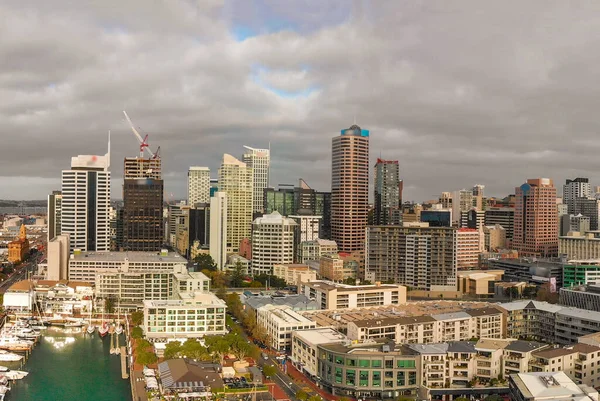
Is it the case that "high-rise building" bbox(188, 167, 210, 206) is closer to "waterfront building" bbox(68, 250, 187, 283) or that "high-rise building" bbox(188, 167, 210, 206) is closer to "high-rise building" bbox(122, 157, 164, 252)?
"high-rise building" bbox(122, 157, 164, 252)

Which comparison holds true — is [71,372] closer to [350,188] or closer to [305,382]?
[305,382]

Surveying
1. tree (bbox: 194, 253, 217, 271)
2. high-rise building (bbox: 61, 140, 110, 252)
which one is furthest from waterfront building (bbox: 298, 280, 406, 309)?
high-rise building (bbox: 61, 140, 110, 252)

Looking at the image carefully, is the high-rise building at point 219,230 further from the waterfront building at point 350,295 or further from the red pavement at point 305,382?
the red pavement at point 305,382

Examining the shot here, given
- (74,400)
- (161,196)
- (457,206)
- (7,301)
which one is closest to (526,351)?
(74,400)

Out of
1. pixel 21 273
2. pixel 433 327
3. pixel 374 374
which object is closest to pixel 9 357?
pixel 374 374

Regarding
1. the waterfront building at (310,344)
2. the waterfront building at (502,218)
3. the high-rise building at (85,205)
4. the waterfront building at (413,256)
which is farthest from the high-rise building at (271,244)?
the waterfront building at (502,218)

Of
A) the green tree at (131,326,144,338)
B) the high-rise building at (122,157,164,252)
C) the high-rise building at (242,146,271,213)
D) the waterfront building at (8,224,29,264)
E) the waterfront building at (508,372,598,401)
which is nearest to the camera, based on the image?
the waterfront building at (508,372,598,401)
